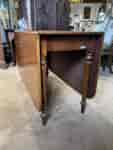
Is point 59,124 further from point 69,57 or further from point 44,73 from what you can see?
point 69,57

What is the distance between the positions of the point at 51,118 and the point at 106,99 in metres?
0.75

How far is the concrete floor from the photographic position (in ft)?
3.52

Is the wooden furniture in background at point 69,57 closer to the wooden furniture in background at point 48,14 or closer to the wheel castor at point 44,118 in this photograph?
the wheel castor at point 44,118

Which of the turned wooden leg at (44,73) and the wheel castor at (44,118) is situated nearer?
the turned wooden leg at (44,73)

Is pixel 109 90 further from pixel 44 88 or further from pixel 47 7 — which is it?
pixel 47 7

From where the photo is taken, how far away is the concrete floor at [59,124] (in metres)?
1.07

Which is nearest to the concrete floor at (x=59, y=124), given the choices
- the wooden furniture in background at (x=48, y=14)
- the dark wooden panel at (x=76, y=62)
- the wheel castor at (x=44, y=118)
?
the wheel castor at (x=44, y=118)

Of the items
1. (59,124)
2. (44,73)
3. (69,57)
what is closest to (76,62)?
(69,57)

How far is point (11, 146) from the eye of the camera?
3.43 ft

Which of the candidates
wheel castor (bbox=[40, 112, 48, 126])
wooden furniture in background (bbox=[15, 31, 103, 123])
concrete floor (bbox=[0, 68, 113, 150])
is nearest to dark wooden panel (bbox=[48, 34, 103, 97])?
wooden furniture in background (bbox=[15, 31, 103, 123])

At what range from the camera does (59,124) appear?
128 cm

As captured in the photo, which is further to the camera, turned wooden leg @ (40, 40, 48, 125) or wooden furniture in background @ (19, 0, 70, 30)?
wooden furniture in background @ (19, 0, 70, 30)

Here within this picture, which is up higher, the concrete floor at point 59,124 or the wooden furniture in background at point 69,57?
the wooden furniture in background at point 69,57

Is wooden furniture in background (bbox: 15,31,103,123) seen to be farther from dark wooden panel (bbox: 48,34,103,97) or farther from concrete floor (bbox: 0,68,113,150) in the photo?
concrete floor (bbox: 0,68,113,150)
